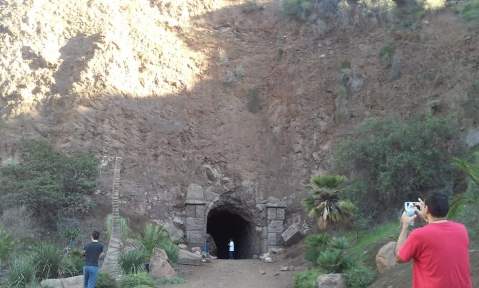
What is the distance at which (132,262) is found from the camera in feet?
49.6

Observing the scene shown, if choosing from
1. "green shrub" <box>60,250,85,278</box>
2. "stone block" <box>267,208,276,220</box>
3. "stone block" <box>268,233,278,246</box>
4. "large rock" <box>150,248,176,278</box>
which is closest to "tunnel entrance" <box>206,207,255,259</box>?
"stone block" <box>267,208,276,220</box>

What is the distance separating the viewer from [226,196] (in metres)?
22.2

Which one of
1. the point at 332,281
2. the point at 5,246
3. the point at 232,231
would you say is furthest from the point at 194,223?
the point at 332,281

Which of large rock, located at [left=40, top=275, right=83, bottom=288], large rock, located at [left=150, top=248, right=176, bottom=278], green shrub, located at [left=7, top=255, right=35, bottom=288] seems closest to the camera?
large rock, located at [left=40, top=275, right=83, bottom=288]

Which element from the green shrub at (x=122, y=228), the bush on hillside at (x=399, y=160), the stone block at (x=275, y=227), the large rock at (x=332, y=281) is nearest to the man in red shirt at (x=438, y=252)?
the large rock at (x=332, y=281)

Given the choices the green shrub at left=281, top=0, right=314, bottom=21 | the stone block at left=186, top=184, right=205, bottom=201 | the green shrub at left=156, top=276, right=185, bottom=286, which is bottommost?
the green shrub at left=156, top=276, right=185, bottom=286

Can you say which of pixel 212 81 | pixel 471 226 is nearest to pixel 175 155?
pixel 212 81

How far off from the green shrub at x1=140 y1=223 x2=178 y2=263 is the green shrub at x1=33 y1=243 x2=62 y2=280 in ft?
8.71

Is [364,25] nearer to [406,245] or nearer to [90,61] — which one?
[90,61]

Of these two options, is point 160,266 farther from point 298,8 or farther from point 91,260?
point 298,8

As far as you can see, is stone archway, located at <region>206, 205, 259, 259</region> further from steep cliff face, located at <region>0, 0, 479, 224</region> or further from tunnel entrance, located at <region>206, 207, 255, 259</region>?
steep cliff face, located at <region>0, 0, 479, 224</region>

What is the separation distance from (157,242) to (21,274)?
15.0 feet

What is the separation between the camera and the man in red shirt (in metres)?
3.94

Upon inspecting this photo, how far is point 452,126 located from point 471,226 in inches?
246
